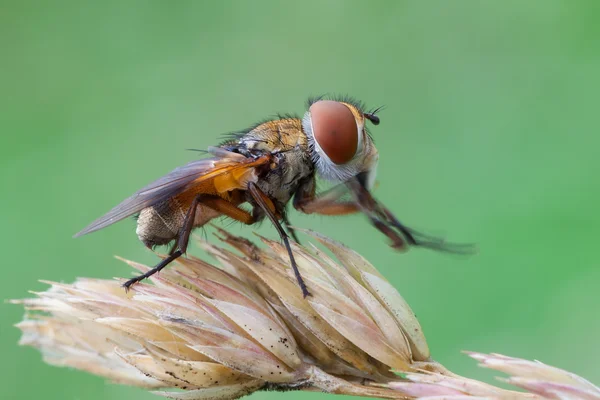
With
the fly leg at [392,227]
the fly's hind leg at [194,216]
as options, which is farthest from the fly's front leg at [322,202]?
the fly's hind leg at [194,216]

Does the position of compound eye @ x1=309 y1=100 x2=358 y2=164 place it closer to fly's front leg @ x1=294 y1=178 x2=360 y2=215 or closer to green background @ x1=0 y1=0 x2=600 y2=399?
fly's front leg @ x1=294 y1=178 x2=360 y2=215

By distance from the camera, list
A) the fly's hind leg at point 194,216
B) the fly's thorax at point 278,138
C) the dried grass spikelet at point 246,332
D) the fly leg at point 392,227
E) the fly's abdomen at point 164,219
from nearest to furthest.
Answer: the dried grass spikelet at point 246,332, the fly's hind leg at point 194,216, the fly leg at point 392,227, the fly's abdomen at point 164,219, the fly's thorax at point 278,138

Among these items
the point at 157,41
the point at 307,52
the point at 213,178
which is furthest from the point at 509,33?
the point at 213,178

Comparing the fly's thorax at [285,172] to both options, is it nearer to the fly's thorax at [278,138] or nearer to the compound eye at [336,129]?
the fly's thorax at [278,138]

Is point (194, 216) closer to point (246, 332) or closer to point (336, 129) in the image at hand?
point (336, 129)

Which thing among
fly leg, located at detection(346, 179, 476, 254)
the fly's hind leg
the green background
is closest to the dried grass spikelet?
the fly's hind leg
